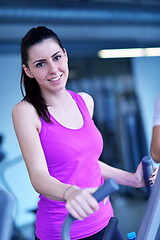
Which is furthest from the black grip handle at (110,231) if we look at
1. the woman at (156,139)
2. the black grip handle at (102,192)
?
the woman at (156,139)

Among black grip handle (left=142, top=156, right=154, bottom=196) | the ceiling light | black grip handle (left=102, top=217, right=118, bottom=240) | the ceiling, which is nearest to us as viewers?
black grip handle (left=102, top=217, right=118, bottom=240)

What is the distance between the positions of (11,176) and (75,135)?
468cm

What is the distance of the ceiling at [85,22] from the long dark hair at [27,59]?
140 inches

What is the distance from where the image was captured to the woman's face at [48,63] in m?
1.44

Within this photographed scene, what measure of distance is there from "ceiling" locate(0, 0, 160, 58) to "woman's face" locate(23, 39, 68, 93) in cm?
366

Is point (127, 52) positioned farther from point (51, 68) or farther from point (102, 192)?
point (102, 192)

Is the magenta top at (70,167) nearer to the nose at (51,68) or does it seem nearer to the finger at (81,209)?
the nose at (51,68)

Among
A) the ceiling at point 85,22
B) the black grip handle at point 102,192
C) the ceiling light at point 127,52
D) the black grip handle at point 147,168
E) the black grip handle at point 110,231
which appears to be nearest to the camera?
the black grip handle at point 102,192

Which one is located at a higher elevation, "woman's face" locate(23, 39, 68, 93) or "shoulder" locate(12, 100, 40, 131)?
"woman's face" locate(23, 39, 68, 93)

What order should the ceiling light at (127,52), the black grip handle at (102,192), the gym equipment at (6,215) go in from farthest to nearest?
the ceiling light at (127,52) < the gym equipment at (6,215) < the black grip handle at (102,192)

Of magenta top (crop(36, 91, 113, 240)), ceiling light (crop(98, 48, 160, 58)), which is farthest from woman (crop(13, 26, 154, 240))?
ceiling light (crop(98, 48, 160, 58))

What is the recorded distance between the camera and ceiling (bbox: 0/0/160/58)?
5.16 meters

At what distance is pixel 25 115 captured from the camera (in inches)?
57.2

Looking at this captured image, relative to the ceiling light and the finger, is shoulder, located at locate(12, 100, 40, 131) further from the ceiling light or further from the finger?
the ceiling light
